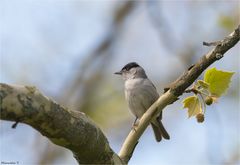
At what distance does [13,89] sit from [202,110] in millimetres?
1113

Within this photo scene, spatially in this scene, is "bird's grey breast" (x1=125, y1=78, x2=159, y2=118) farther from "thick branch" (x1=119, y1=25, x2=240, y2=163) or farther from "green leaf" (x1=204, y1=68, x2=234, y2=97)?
"green leaf" (x1=204, y1=68, x2=234, y2=97)

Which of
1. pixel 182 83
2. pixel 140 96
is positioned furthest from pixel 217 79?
pixel 140 96

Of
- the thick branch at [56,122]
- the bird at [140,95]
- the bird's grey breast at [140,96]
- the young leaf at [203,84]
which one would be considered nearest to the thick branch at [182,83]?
the young leaf at [203,84]

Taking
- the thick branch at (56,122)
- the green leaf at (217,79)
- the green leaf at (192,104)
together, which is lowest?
the green leaf at (192,104)

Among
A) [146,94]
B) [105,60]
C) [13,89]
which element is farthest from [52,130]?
[105,60]

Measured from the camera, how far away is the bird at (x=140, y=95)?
5730 millimetres

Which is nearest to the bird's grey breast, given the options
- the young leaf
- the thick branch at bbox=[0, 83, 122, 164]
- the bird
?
the bird

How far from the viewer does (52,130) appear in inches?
84.4

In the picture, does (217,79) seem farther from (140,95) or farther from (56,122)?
(140,95)

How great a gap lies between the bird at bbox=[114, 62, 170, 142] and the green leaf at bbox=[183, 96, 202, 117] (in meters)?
2.69

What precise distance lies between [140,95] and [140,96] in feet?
0.04

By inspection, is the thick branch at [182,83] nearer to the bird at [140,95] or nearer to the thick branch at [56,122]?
the thick branch at [56,122]

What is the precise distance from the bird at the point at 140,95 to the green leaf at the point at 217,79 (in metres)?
2.76

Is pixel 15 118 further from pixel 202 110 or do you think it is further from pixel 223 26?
pixel 223 26
